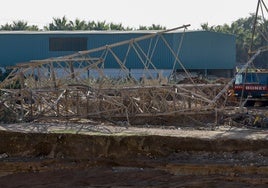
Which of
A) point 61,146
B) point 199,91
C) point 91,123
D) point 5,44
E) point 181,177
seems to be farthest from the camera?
point 5,44

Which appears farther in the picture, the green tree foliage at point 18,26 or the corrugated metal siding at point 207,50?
the green tree foliage at point 18,26

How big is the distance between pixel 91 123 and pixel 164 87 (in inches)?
109

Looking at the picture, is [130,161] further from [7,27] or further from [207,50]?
[7,27]

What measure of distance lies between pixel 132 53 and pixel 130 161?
93.9ft

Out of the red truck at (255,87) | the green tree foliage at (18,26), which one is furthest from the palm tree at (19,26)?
the red truck at (255,87)

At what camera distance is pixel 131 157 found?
17.4 m

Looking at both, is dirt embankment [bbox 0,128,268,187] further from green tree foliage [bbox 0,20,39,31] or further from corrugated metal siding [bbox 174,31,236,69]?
green tree foliage [bbox 0,20,39,31]

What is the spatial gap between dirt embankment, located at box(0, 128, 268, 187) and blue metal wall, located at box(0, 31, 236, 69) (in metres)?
27.4

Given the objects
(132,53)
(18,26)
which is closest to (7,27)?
(18,26)

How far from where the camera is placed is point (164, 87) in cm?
2131

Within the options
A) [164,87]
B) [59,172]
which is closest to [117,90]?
[164,87]

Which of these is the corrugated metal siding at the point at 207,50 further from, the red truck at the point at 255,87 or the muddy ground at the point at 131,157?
the muddy ground at the point at 131,157

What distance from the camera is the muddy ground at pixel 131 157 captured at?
16.3 m

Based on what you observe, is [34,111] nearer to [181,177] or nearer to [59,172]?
[59,172]
